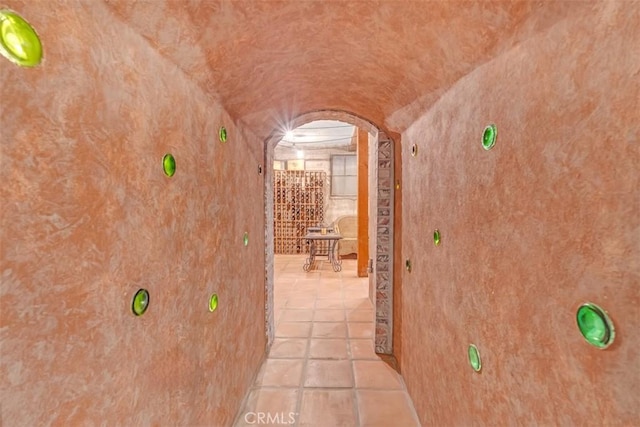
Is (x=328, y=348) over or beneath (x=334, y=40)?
beneath

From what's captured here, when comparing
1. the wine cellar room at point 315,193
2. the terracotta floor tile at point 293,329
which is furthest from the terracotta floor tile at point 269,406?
the wine cellar room at point 315,193

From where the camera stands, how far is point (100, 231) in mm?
701

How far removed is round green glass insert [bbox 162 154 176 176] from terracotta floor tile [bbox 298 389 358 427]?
61.5 inches

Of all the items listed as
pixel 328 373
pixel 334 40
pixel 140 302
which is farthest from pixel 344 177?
pixel 140 302

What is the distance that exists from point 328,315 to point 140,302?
2.60 meters

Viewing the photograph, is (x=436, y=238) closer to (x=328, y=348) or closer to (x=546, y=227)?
(x=546, y=227)

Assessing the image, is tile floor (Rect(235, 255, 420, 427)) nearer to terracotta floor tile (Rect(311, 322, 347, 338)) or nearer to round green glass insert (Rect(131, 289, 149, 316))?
terracotta floor tile (Rect(311, 322, 347, 338))

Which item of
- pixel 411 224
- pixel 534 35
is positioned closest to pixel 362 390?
pixel 411 224

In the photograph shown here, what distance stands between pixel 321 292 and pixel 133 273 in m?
3.39

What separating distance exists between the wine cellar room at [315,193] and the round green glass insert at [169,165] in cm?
590

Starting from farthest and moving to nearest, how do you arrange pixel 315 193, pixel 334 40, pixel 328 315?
pixel 315 193 → pixel 328 315 → pixel 334 40

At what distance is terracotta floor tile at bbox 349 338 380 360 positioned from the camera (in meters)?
2.39

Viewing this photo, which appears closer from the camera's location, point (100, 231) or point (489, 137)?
point (100, 231)

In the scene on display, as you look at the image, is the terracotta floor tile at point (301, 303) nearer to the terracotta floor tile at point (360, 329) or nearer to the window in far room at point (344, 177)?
the terracotta floor tile at point (360, 329)
